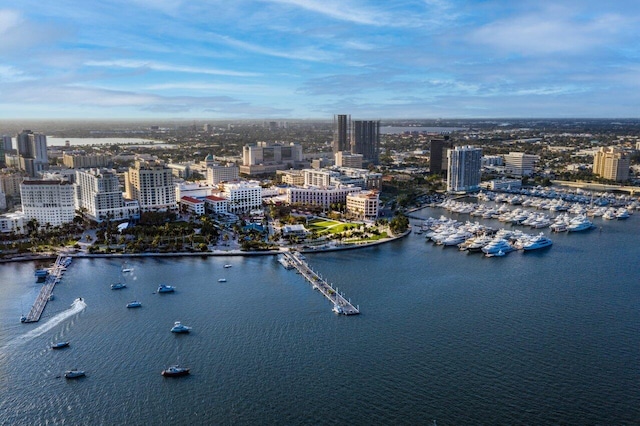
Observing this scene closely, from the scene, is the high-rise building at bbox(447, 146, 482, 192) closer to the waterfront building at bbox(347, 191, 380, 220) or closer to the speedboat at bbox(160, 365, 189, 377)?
the waterfront building at bbox(347, 191, 380, 220)

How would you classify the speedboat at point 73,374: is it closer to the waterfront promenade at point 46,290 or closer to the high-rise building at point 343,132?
the waterfront promenade at point 46,290

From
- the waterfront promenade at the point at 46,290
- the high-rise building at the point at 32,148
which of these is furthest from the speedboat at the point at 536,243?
the high-rise building at the point at 32,148

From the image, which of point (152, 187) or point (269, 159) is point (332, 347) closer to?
point (152, 187)

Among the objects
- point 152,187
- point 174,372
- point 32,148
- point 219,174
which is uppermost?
point 32,148

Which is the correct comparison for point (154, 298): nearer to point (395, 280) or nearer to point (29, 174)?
point (395, 280)

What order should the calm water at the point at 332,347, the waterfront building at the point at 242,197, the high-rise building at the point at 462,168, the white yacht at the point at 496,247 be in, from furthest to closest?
the high-rise building at the point at 462,168 → the waterfront building at the point at 242,197 → the white yacht at the point at 496,247 → the calm water at the point at 332,347

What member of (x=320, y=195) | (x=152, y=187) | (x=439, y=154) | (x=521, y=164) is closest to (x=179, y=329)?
(x=152, y=187)
